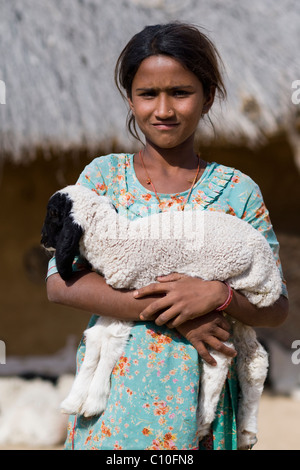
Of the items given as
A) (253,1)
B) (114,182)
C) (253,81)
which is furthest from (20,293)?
(114,182)

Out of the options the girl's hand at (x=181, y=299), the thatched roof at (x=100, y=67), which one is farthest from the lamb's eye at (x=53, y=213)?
the thatched roof at (x=100, y=67)

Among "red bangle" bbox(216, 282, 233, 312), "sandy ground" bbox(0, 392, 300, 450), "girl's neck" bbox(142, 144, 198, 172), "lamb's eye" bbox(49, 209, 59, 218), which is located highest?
"girl's neck" bbox(142, 144, 198, 172)

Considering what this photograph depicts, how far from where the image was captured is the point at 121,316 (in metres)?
1.57

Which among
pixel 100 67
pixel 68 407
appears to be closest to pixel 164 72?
pixel 68 407

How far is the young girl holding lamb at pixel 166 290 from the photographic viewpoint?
154cm

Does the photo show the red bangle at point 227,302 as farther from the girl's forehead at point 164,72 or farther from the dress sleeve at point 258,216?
A: the girl's forehead at point 164,72

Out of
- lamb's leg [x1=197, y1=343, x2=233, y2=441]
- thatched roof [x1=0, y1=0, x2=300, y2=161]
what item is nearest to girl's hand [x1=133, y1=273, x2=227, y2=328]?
lamb's leg [x1=197, y1=343, x2=233, y2=441]

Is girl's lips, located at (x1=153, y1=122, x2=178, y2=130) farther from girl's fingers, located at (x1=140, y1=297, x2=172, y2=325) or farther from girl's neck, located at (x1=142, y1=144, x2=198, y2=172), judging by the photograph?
girl's fingers, located at (x1=140, y1=297, x2=172, y2=325)

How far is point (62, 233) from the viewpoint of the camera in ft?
5.02

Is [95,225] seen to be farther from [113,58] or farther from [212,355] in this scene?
[113,58]

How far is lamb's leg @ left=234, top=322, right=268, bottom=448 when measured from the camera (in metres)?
1.66

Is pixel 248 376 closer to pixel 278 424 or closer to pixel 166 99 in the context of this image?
pixel 166 99

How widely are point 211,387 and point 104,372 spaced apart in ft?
0.91

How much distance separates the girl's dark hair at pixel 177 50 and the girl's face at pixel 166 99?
0.06ft
